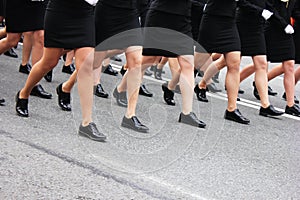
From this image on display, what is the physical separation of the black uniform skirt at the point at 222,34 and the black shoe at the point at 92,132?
6.79 ft

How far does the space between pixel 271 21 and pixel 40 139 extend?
12.1ft

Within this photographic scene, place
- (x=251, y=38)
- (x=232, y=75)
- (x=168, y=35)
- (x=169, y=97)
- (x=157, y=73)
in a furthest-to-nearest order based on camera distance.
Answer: (x=157, y=73) < (x=169, y=97) < (x=251, y=38) < (x=232, y=75) < (x=168, y=35)

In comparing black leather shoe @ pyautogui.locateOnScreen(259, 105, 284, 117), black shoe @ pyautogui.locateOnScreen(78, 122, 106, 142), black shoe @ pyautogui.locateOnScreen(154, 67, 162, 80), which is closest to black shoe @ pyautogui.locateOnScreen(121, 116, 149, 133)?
black shoe @ pyautogui.locateOnScreen(78, 122, 106, 142)

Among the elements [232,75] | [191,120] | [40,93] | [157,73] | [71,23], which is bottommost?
[157,73]

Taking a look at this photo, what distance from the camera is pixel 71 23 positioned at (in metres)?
5.90

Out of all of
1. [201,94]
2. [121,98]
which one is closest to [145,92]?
[201,94]

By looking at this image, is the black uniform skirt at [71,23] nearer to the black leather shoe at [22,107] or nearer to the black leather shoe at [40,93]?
the black leather shoe at [22,107]

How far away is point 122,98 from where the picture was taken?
7.48 meters

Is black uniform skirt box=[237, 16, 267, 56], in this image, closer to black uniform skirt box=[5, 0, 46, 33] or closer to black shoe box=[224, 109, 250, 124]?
black shoe box=[224, 109, 250, 124]

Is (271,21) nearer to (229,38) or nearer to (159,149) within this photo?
(229,38)

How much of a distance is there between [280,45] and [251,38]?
0.65 meters

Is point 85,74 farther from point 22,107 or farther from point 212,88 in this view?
point 212,88

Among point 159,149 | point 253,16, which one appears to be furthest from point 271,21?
point 159,149

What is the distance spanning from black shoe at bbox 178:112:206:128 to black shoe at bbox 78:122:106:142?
1178 millimetres
